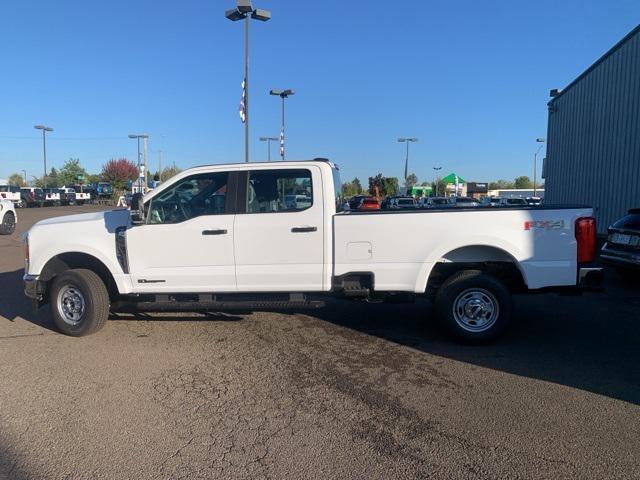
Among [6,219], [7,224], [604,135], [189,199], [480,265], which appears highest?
[604,135]

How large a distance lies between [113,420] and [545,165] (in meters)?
25.1

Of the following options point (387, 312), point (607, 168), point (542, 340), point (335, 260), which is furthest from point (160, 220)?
point (607, 168)

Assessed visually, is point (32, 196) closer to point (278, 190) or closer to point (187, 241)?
point (187, 241)

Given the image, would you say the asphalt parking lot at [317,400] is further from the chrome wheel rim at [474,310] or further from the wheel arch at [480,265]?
the wheel arch at [480,265]

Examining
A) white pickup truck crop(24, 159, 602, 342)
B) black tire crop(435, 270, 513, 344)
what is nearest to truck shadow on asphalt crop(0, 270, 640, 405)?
black tire crop(435, 270, 513, 344)

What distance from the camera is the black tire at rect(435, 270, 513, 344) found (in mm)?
5676

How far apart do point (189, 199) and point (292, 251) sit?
1.41 metres

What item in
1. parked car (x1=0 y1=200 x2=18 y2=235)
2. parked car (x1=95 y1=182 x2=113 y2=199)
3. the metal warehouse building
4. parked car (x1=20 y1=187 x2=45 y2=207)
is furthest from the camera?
parked car (x1=95 y1=182 x2=113 y2=199)

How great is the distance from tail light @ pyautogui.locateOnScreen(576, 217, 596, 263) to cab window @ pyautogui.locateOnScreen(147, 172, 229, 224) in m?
4.02

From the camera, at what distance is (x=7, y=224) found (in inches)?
789

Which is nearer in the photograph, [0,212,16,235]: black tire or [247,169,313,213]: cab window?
[247,169,313,213]: cab window

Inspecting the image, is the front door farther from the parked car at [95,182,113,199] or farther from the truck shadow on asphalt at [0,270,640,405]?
the parked car at [95,182,113,199]

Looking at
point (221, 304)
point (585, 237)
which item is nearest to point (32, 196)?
point (221, 304)

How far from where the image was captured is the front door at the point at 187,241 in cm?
586
